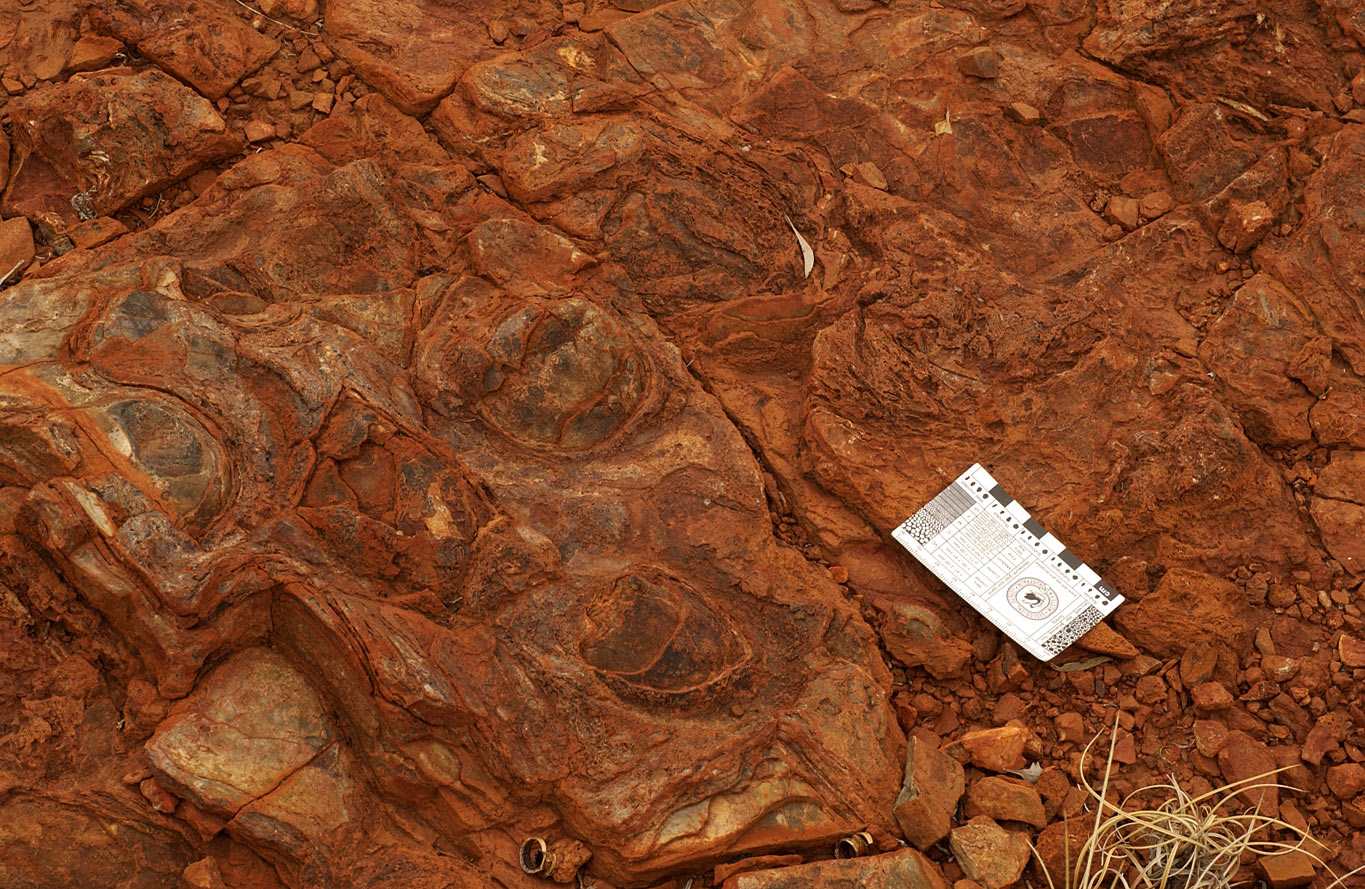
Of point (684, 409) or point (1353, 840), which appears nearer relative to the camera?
point (1353, 840)

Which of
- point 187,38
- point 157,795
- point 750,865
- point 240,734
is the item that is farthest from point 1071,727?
point 187,38

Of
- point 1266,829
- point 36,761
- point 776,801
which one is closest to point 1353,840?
point 1266,829

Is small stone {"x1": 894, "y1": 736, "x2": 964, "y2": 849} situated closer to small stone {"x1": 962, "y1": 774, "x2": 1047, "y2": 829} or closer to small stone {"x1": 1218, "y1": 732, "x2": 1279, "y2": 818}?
small stone {"x1": 962, "y1": 774, "x2": 1047, "y2": 829}

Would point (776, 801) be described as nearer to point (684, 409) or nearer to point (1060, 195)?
point (684, 409)

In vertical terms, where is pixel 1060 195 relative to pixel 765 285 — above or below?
above

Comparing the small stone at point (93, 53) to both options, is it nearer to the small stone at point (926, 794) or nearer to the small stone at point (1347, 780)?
the small stone at point (926, 794)

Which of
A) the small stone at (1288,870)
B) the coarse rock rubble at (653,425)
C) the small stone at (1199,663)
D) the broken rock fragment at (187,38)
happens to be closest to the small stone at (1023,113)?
the coarse rock rubble at (653,425)
